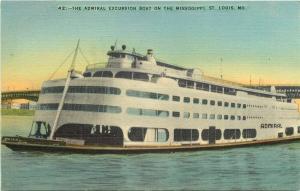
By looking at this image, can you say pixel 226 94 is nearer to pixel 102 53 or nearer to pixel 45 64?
pixel 102 53

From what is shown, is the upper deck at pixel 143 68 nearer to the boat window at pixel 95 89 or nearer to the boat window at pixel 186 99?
the boat window at pixel 186 99

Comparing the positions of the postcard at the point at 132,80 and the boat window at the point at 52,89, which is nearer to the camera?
the postcard at the point at 132,80

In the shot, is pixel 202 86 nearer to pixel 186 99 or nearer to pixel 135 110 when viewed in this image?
pixel 186 99

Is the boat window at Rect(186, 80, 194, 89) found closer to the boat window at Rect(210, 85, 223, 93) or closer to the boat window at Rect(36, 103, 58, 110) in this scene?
the boat window at Rect(210, 85, 223, 93)

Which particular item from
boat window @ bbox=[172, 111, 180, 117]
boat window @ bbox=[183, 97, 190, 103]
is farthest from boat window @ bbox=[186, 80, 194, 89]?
boat window @ bbox=[172, 111, 180, 117]

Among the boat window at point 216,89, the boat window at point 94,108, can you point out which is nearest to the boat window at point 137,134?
the boat window at point 94,108

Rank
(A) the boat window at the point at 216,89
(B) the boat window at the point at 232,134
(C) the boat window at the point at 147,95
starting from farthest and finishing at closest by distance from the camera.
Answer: (B) the boat window at the point at 232,134 → (A) the boat window at the point at 216,89 → (C) the boat window at the point at 147,95
